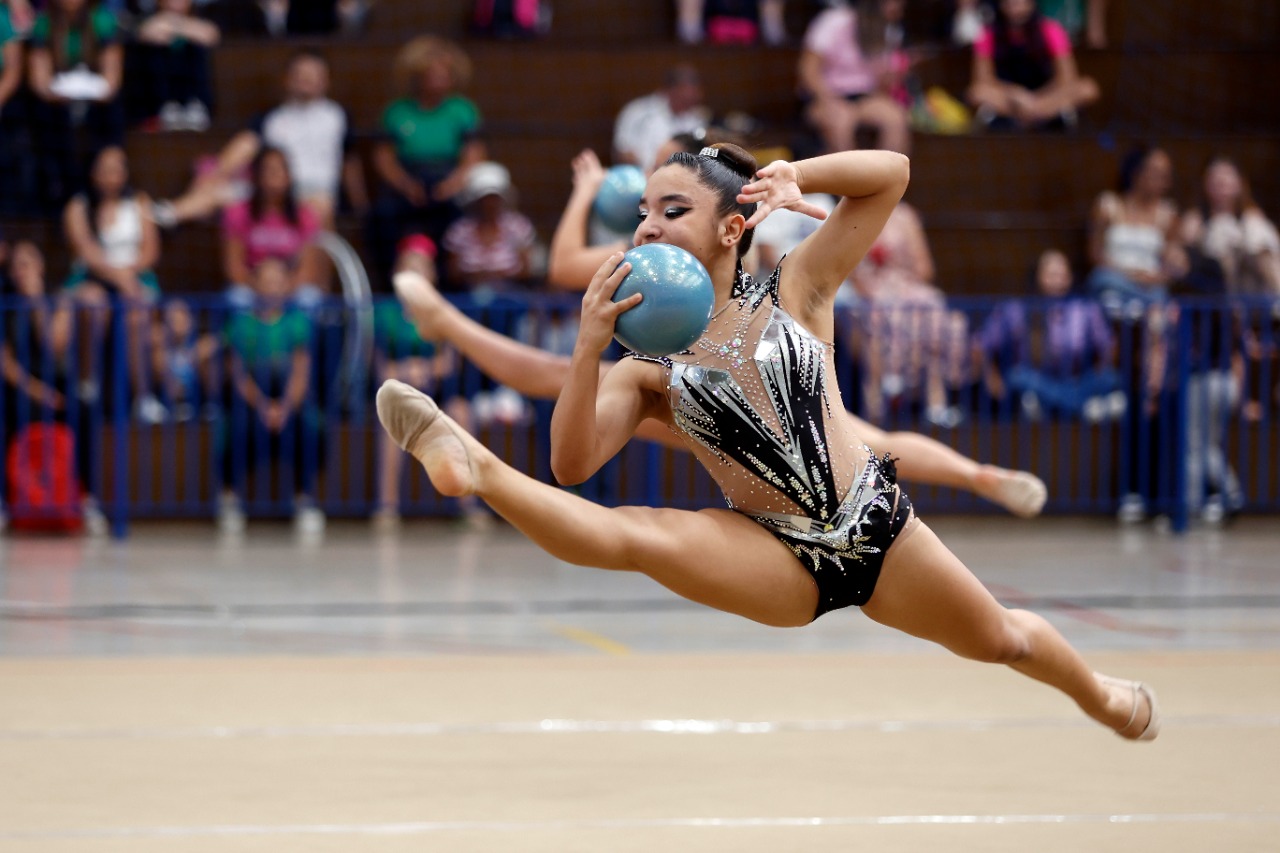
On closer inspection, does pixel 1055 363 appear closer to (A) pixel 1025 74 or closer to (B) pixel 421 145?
(A) pixel 1025 74

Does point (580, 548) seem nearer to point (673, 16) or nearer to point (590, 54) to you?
point (590, 54)

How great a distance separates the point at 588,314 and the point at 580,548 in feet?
1.67

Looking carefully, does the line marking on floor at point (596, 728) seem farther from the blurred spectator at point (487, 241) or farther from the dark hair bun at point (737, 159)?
the blurred spectator at point (487, 241)

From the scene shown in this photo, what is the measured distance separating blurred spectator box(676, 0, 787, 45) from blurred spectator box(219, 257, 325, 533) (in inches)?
178

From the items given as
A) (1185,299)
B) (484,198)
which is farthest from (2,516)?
(1185,299)

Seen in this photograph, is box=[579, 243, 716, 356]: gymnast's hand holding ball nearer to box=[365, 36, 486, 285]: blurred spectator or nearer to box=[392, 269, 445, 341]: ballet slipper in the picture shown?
box=[392, 269, 445, 341]: ballet slipper

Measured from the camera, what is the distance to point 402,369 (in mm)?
10719

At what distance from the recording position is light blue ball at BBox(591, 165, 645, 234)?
552cm

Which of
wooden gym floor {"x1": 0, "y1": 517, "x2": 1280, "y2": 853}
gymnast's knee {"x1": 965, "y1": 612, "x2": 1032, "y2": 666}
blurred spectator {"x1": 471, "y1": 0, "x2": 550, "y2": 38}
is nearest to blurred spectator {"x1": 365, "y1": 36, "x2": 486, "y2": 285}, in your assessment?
blurred spectator {"x1": 471, "y1": 0, "x2": 550, "y2": 38}

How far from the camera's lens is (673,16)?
14133 mm

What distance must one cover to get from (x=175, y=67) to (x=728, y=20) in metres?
4.25

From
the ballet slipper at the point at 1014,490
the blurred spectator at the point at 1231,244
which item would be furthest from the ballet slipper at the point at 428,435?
the blurred spectator at the point at 1231,244

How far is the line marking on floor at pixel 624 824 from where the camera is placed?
14.0 ft

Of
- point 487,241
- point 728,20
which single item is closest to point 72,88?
point 487,241
